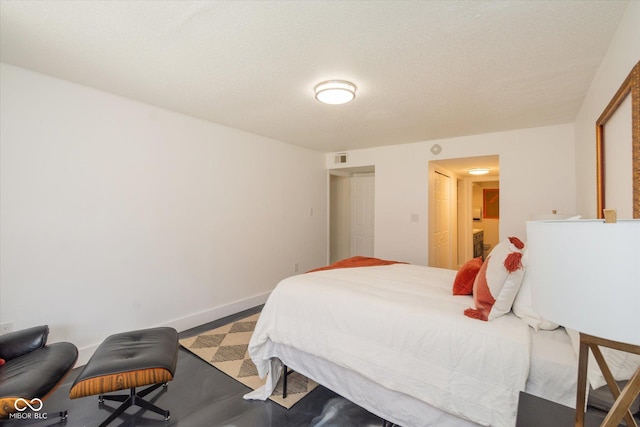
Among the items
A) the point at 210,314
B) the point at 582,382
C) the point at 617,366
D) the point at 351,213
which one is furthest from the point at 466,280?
the point at 351,213

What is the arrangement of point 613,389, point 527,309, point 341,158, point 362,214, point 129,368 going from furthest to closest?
point 362,214
point 341,158
point 129,368
point 527,309
point 613,389

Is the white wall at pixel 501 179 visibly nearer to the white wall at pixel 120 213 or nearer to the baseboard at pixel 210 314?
the white wall at pixel 120 213

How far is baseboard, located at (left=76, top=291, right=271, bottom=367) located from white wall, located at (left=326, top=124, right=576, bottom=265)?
215cm

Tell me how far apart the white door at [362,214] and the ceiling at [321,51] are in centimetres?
289

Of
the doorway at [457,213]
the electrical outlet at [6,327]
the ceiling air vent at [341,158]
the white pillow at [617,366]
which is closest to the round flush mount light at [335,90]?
the white pillow at [617,366]

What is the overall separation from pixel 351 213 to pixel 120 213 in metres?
4.23

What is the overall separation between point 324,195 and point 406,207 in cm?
→ 153

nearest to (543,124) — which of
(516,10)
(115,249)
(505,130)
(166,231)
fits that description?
(505,130)

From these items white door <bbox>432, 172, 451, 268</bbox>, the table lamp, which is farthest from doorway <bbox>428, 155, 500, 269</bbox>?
the table lamp

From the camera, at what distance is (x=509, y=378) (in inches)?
52.2

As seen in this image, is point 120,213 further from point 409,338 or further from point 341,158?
point 341,158

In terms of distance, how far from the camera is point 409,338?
5.30ft

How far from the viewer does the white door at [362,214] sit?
19.1 feet

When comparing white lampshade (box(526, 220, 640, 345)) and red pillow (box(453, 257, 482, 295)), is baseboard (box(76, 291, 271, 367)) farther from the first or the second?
white lampshade (box(526, 220, 640, 345))
